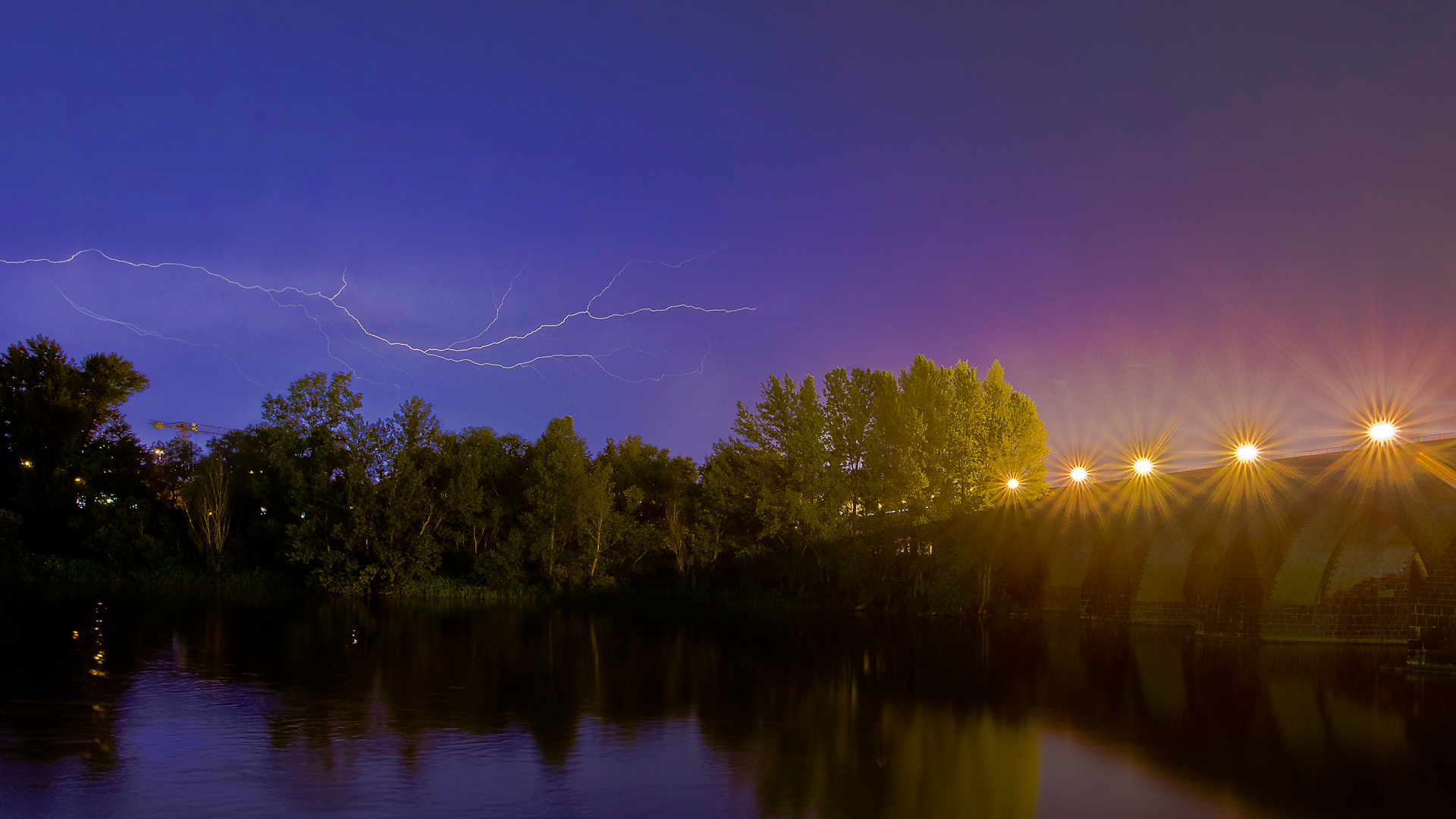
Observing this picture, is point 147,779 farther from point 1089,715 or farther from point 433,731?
point 1089,715

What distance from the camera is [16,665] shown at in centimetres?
1731

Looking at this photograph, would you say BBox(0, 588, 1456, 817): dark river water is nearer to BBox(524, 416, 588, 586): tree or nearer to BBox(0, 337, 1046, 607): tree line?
BBox(0, 337, 1046, 607): tree line

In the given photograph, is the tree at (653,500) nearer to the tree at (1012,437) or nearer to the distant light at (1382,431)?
the tree at (1012,437)

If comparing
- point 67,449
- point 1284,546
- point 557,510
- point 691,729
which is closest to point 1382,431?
point 1284,546

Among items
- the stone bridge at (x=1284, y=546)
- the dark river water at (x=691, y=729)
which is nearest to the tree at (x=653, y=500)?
the stone bridge at (x=1284, y=546)

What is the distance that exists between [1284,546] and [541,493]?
3475 cm

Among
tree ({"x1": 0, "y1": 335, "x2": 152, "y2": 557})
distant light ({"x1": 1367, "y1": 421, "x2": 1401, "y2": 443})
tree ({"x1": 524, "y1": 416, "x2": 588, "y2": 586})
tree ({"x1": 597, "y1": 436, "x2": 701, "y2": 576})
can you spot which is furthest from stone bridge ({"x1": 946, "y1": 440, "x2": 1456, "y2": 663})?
tree ({"x1": 0, "y1": 335, "x2": 152, "y2": 557})

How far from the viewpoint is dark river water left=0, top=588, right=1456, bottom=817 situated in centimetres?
923

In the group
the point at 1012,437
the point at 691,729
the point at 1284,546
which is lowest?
the point at 691,729

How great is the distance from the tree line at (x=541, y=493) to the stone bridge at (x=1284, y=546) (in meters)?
4.68

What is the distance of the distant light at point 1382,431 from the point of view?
23.5 meters

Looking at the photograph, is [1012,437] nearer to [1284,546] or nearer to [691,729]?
[1284,546]

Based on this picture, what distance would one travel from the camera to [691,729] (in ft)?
42.7

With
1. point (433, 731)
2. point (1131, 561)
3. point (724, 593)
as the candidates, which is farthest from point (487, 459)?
point (433, 731)
